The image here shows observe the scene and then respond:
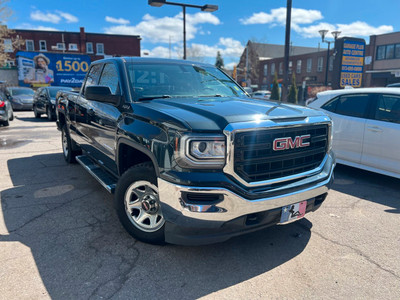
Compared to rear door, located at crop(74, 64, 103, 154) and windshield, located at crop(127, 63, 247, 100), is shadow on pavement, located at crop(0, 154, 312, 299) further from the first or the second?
windshield, located at crop(127, 63, 247, 100)

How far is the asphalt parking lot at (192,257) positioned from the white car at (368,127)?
0.87 metres

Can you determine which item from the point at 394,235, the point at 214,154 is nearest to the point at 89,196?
the point at 214,154

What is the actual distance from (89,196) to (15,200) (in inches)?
39.9

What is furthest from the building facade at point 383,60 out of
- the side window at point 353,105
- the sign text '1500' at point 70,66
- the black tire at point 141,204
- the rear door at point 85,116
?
the black tire at point 141,204

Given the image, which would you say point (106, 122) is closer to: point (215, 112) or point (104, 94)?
point (104, 94)

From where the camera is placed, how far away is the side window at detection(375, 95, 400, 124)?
5105 millimetres

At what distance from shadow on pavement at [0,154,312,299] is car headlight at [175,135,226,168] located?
3.36ft

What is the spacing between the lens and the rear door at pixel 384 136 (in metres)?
5.06

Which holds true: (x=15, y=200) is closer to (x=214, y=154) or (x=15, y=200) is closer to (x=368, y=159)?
(x=214, y=154)

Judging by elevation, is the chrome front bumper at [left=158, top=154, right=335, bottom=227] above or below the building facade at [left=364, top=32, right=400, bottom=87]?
below

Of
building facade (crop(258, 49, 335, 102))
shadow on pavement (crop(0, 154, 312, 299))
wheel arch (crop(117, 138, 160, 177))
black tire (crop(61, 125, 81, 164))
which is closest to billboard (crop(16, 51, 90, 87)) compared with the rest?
building facade (crop(258, 49, 335, 102))

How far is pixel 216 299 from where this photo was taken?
2.45 meters

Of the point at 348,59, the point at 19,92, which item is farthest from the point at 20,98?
the point at 348,59

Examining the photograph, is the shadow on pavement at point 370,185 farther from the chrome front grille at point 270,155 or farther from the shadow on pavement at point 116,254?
the chrome front grille at point 270,155
